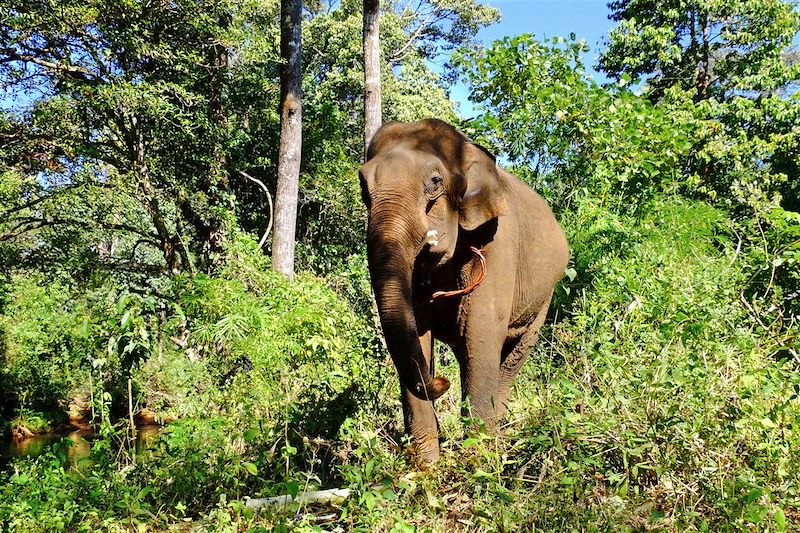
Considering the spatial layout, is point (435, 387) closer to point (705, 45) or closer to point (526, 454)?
point (526, 454)

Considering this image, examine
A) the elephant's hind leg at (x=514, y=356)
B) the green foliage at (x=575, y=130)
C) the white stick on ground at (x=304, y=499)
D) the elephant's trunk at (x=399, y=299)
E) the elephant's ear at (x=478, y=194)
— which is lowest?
the white stick on ground at (x=304, y=499)

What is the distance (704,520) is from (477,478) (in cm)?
113

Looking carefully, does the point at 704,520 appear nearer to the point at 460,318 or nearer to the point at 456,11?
the point at 460,318

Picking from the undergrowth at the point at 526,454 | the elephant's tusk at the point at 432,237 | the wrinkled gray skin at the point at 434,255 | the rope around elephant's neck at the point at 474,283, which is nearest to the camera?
the undergrowth at the point at 526,454

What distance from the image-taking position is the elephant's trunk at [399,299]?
3965mm

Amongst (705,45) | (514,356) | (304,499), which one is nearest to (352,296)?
(514,356)

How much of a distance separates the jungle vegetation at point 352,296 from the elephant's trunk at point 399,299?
0.42 m

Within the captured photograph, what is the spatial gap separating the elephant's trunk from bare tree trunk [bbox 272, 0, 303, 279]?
959cm

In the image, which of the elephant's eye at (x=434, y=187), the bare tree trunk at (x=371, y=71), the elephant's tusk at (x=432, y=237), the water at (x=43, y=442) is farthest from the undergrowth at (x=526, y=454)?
the water at (x=43, y=442)

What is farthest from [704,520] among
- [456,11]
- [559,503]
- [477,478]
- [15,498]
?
[456,11]

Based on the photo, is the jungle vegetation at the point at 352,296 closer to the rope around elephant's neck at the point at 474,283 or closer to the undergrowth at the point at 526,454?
the undergrowth at the point at 526,454

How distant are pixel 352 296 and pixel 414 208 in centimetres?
747

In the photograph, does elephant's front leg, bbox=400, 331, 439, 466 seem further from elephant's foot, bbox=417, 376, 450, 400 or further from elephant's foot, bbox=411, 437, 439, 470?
elephant's foot, bbox=417, 376, 450, 400

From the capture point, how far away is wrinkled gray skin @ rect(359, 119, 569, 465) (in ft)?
13.4
